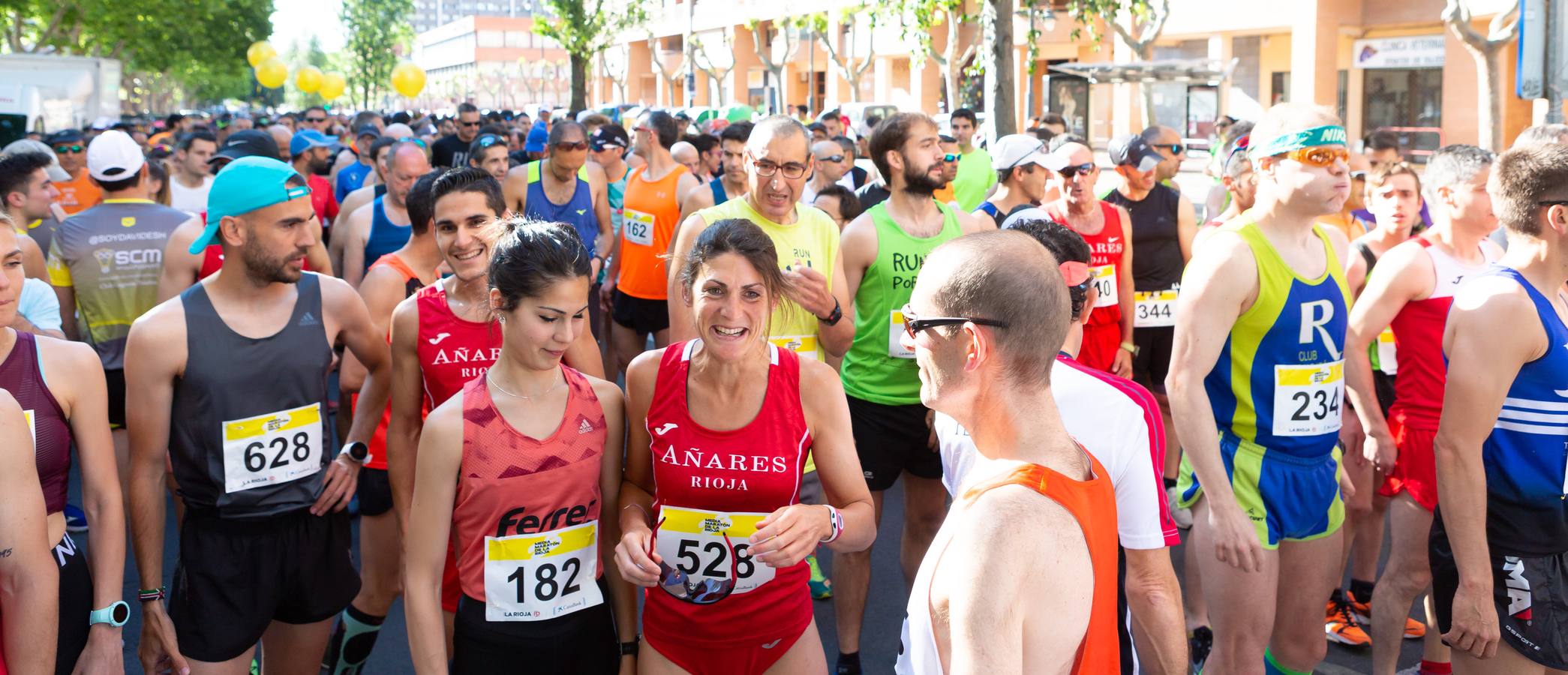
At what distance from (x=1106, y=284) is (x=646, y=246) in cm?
306

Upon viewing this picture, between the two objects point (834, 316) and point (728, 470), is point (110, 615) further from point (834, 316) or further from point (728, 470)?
point (834, 316)

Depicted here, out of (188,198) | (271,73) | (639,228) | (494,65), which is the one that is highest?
(494,65)

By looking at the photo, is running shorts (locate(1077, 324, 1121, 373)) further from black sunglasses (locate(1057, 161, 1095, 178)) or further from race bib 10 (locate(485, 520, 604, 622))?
race bib 10 (locate(485, 520, 604, 622))

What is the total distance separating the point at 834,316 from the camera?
4.11 m

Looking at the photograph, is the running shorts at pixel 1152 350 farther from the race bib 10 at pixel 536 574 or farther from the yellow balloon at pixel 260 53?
the yellow balloon at pixel 260 53

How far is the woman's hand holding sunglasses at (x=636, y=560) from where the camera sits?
2.68 metres

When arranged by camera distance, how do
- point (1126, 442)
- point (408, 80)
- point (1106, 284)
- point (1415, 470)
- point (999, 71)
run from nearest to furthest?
point (1126, 442)
point (1415, 470)
point (1106, 284)
point (999, 71)
point (408, 80)

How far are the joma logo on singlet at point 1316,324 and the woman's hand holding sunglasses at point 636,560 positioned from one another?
1983 millimetres

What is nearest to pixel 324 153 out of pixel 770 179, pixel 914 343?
pixel 770 179

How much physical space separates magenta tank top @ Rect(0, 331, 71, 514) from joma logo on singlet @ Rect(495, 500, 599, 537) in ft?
3.44

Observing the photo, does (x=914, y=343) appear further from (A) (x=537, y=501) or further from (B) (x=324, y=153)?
(B) (x=324, y=153)

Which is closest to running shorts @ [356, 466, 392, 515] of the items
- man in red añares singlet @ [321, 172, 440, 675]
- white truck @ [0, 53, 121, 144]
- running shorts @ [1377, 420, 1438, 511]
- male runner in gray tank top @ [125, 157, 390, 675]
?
man in red añares singlet @ [321, 172, 440, 675]

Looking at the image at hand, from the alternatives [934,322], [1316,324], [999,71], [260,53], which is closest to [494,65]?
[260,53]

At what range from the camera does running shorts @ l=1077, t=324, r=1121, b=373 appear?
569 cm
